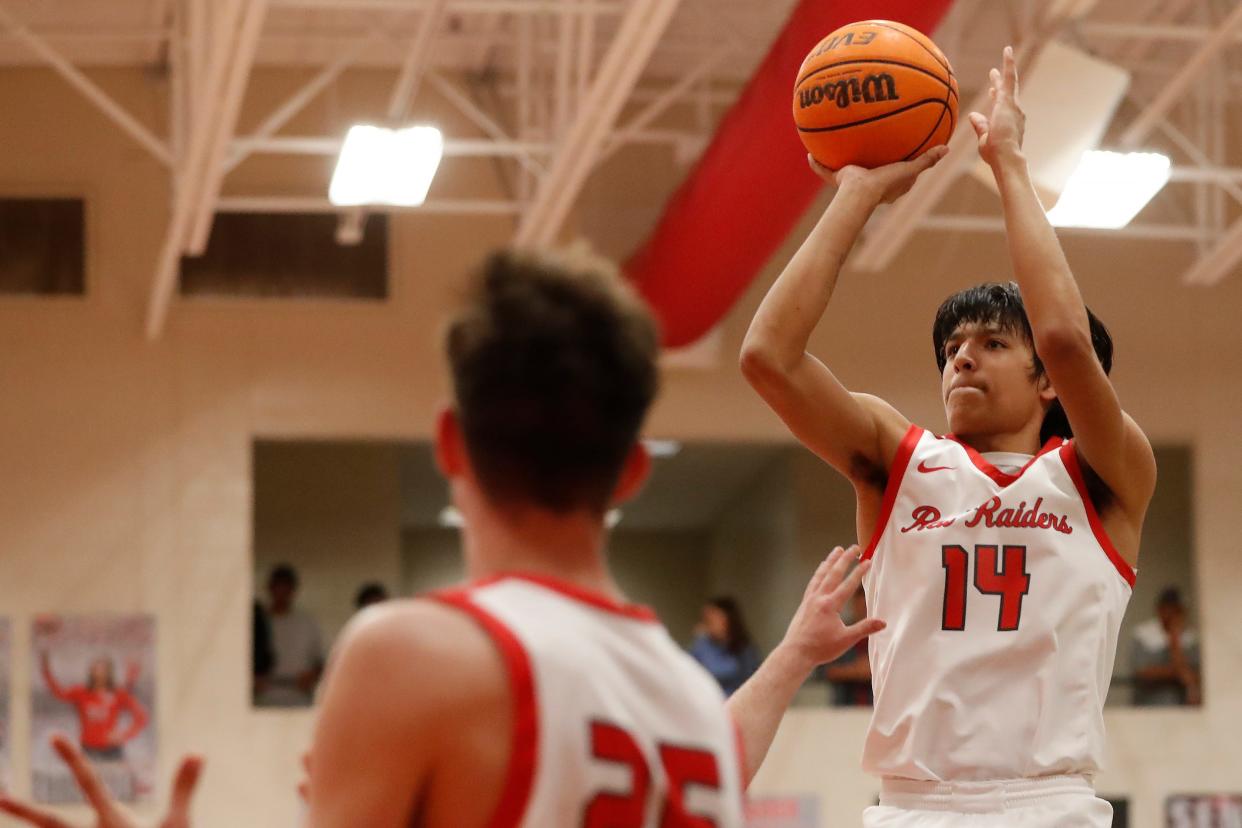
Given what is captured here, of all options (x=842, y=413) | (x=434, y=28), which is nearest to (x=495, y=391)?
(x=842, y=413)

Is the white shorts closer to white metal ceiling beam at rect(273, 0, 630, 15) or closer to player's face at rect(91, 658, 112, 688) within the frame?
white metal ceiling beam at rect(273, 0, 630, 15)

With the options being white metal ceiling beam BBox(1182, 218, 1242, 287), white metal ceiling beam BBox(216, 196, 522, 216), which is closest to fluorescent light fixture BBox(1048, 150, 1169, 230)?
white metal ceiling beam BBox(1182, 218, 1242, 287)

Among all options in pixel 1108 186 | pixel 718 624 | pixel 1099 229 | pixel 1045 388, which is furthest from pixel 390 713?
pixel 718 624

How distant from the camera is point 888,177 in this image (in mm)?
3760

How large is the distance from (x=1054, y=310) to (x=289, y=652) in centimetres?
1198

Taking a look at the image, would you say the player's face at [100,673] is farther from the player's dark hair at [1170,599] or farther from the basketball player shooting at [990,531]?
the basketball player shooting at [990,531]

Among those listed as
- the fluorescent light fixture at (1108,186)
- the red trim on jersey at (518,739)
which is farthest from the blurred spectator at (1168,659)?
the red trim on jersey at (518,739)

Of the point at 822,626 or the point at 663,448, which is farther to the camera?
the point at 663,448

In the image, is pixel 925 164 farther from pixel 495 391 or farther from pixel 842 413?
pixel 495 391

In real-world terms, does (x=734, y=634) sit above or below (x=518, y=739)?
above

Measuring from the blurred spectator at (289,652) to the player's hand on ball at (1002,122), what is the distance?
11.6 meters

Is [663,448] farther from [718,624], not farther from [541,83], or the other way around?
[541,83]

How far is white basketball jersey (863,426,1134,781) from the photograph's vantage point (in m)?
3.81

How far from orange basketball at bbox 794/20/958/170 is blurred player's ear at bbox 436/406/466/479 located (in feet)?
6.83
